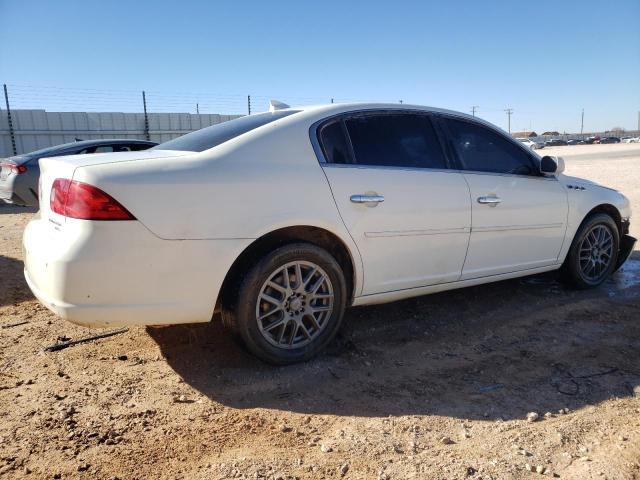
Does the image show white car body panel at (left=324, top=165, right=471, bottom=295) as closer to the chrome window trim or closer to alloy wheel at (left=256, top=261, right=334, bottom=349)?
the chrome window trim

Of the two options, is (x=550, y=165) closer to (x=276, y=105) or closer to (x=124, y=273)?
(x=276, y=105)

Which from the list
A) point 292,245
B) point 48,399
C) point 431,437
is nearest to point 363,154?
point 292,245

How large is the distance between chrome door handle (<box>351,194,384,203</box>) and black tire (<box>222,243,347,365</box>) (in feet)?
1.28

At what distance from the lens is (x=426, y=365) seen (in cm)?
324

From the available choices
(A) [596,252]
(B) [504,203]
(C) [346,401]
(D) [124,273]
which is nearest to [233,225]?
(D) [124,273]

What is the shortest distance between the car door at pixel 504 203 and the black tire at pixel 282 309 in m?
1.19

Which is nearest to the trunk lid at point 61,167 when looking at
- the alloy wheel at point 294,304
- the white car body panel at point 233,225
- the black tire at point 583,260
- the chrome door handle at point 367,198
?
the white car body panel at point 233,225

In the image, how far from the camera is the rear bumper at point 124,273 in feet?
8.36

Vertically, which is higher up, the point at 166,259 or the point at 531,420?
the point at 166,259

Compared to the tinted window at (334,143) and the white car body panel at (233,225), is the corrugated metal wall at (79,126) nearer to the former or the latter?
the white car body panel at (233,225)

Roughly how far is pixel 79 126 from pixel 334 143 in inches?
613

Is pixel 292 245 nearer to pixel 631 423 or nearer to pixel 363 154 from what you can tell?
pixel 363 154

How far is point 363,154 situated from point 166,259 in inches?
58.4

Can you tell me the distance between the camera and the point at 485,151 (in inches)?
160
